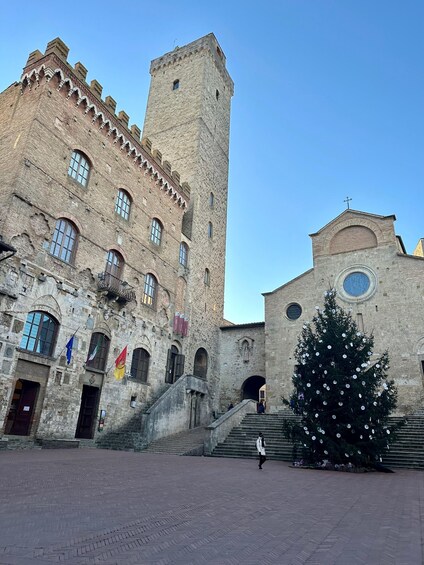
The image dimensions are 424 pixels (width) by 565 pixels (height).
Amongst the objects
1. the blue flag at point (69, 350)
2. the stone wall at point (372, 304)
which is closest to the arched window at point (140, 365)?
the blue flag at point (69, 350)

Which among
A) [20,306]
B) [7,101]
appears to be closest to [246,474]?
[20,306]

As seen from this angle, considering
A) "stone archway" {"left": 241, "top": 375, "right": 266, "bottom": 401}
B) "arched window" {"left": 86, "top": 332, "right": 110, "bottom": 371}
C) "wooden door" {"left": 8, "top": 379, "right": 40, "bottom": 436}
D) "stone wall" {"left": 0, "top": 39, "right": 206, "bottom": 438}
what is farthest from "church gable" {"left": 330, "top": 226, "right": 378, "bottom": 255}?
"wooden door" {"left": 8, "top": 379, "right": 40, "bottom": 436}

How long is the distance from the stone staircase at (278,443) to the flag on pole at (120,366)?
5448 millimetres

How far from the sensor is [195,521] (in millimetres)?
4898

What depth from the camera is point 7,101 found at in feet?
58.3

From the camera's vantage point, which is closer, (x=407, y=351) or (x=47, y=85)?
(x=47, y=85)

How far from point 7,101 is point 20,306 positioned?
10.1 metres

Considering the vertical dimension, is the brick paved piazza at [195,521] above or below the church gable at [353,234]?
below

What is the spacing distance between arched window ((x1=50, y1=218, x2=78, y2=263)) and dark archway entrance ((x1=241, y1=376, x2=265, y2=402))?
51.8 feet

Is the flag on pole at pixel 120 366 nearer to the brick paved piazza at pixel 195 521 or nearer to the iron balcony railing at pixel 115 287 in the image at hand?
the iron balcony railing at pixel 115 287

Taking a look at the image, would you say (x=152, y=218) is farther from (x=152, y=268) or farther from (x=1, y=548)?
(x=1, y=548)

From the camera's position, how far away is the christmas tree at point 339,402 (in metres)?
12.7

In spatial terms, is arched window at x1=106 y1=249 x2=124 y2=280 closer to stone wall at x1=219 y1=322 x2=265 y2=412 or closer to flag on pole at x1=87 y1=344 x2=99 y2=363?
flag on pole at x1=87 y1=344 x2=99 y2=363

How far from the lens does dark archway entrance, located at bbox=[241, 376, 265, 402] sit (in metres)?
27.6
